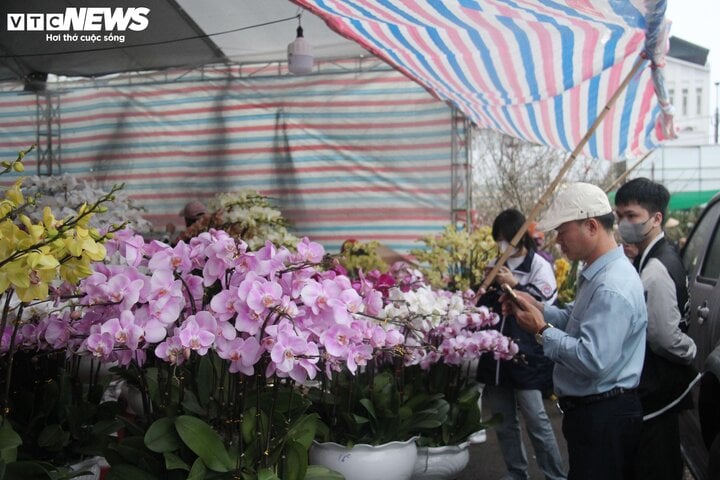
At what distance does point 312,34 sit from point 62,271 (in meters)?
5.86

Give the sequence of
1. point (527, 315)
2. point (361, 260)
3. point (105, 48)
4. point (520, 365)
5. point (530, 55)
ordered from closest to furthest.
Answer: point (527, 315) < point (520, 365) < point (530, 55) < point (361, 260) < point (105, 48)

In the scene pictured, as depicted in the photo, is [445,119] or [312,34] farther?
[445,119]

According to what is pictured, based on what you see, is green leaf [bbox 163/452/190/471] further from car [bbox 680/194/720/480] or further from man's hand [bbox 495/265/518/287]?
man's hand [bbox 495/265/518/287]

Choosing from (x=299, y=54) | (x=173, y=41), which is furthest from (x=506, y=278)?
(x=173, y=41)

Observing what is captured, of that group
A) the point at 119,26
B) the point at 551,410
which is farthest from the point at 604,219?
the point at 119,26

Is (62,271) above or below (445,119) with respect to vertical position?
below

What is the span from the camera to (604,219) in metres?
2.65

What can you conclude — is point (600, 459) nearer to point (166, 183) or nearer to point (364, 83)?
point (364, 83)

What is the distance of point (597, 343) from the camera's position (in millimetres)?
2455

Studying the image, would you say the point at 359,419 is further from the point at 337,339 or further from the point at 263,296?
the point at 263,296

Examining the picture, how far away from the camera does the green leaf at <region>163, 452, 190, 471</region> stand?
1.74 meters

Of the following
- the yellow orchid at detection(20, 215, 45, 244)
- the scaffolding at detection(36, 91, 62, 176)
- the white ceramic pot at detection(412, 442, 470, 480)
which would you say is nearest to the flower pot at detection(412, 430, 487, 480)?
the white ceramic pot at detection(412, 442, 470, 480)

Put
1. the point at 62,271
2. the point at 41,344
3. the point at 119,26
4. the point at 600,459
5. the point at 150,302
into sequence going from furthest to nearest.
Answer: the point at 119,26, the point at 600,459, the point at 41,344, the point at 150,302, the point at 62,271

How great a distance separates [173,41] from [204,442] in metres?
5.73
